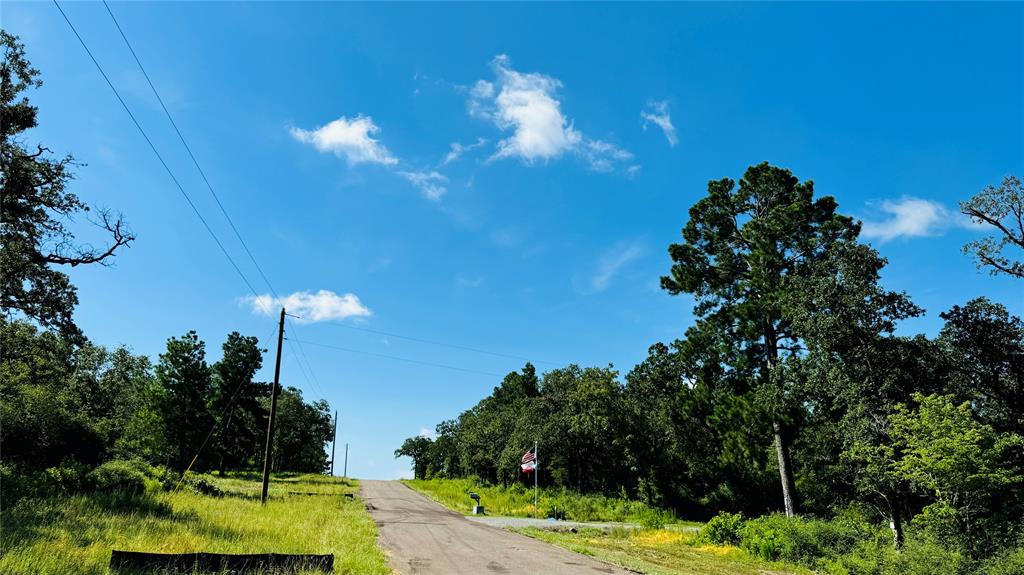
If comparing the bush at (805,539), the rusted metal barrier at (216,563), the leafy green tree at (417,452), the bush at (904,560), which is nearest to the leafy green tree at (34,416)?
the rusted metal barrier at (216,563)

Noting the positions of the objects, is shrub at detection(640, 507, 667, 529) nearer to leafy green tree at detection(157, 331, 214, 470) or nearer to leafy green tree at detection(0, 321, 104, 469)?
leafy green tree at detection(0, 321, 104, 469)

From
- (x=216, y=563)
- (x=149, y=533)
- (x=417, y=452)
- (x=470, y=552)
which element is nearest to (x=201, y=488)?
(x=149, y=533)

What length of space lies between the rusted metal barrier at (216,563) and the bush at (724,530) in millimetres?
16571

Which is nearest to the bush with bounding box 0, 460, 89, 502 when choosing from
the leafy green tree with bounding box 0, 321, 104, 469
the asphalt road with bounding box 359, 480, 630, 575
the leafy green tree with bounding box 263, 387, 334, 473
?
the leafy green tree with bounding box 0, 321, 104, 469

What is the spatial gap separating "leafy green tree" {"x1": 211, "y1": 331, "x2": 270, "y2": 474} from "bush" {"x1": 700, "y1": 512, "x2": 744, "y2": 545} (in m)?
51.7

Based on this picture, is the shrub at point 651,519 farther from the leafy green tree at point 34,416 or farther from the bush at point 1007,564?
the leafy green tree at point 34,416

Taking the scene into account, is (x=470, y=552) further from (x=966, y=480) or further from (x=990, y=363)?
(x=990, y=363)

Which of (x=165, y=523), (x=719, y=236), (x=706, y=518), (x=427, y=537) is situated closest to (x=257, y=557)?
(x=165, y=523)

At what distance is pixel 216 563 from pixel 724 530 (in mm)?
18946

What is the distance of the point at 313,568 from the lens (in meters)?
10.9

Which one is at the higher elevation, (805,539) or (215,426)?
(215,426)

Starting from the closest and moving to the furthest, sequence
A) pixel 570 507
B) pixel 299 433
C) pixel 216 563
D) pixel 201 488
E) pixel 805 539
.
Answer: pixel 216 563
pixel 805 539
pixel 201 488
pixel 570 507
pixel 299 433

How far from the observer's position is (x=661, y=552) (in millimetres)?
18922

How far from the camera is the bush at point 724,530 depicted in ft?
70.6
